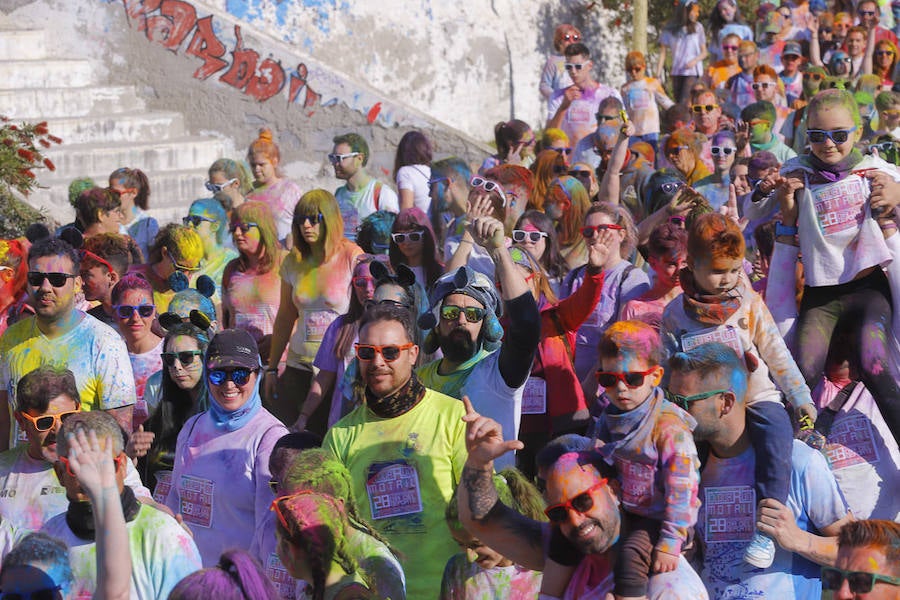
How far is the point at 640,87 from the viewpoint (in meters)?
12.6

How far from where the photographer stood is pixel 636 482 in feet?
13.6

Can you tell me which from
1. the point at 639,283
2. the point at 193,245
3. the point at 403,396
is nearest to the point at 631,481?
the point at 403,396

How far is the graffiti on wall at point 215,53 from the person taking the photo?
1408 cm

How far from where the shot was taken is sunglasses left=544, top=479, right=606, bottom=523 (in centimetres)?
404

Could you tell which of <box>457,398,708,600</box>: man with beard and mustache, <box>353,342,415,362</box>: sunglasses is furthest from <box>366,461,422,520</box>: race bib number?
<box>457,398,708,600</box>: man with beard and mustache

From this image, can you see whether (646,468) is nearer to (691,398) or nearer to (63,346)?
(691,398)

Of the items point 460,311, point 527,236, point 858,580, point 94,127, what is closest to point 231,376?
point 460,311

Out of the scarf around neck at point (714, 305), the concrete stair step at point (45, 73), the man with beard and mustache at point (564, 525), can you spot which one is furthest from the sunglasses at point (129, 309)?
the concrete stair step at point (45, 73)

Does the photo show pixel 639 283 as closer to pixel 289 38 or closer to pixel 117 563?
pixel 117 563

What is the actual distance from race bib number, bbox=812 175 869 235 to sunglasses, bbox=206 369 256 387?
9.00ft

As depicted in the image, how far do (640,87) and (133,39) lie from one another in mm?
5231

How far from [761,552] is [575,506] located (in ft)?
2.93

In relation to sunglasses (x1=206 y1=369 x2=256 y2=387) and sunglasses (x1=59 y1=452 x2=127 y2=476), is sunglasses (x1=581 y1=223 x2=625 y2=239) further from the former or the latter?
sunglasses (x1=59 y1=452 x2=127 y2=476)

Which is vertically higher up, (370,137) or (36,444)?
(370,137)
